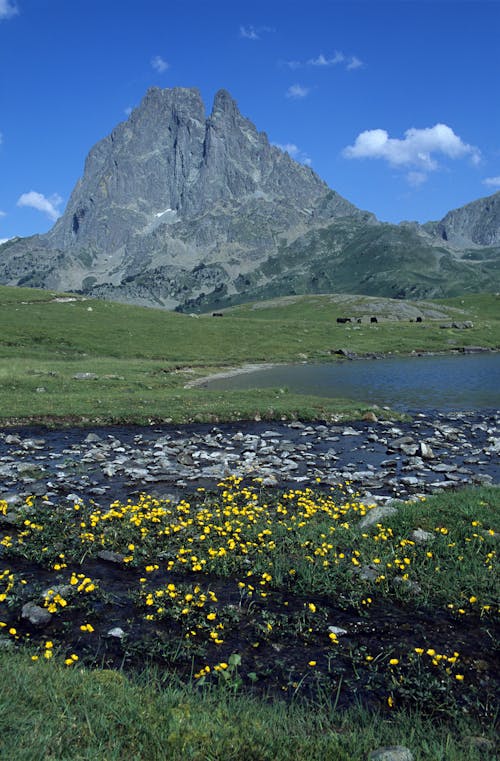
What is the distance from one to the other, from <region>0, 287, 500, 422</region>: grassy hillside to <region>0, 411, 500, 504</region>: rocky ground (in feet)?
12.5

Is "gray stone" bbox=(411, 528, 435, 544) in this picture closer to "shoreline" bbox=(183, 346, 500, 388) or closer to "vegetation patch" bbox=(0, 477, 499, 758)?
"vegetation patch" bbox=(0, 477, 499, 758)

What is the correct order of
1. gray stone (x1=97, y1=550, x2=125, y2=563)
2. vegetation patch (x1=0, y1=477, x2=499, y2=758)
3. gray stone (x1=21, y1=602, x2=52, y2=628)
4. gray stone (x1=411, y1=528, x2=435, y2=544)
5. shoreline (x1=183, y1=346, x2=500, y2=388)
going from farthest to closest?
shoreline (x1=183, y1=346, x2=500, y2=388) → gray stone (x1=411, y1=528, x2=435, y2=544) → gray stone (x1=97, y1=550, x2=125, y2=563) → gray stone (x1=21, y1=602, x2=52, y2=628) → vegetation patch (x1=0, y1=477, x2=499, y2=758)

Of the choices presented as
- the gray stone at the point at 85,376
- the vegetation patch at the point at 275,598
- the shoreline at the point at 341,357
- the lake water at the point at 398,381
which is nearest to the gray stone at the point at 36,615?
the vegetation patch at the point at 275,598

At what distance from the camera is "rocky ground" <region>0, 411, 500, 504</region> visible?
17.2 m

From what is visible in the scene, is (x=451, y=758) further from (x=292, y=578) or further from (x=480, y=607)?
(x=292, y=578)

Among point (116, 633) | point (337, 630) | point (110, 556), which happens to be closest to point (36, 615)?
point (116, 633)

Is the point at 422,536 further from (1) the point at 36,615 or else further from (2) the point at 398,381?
(2) the point at 398,381

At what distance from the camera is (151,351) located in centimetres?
7056

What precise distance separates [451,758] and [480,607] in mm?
4426

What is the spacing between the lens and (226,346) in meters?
80.9

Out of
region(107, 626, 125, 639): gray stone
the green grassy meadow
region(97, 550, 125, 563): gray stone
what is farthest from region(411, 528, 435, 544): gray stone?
region(97, 550, 125, 563): gray stone

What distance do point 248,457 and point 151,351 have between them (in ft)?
172

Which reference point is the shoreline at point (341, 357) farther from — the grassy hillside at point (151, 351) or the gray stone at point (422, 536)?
the gray stone at point (422, 536)

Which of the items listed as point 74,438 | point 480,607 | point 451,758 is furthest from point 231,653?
point 74,438
